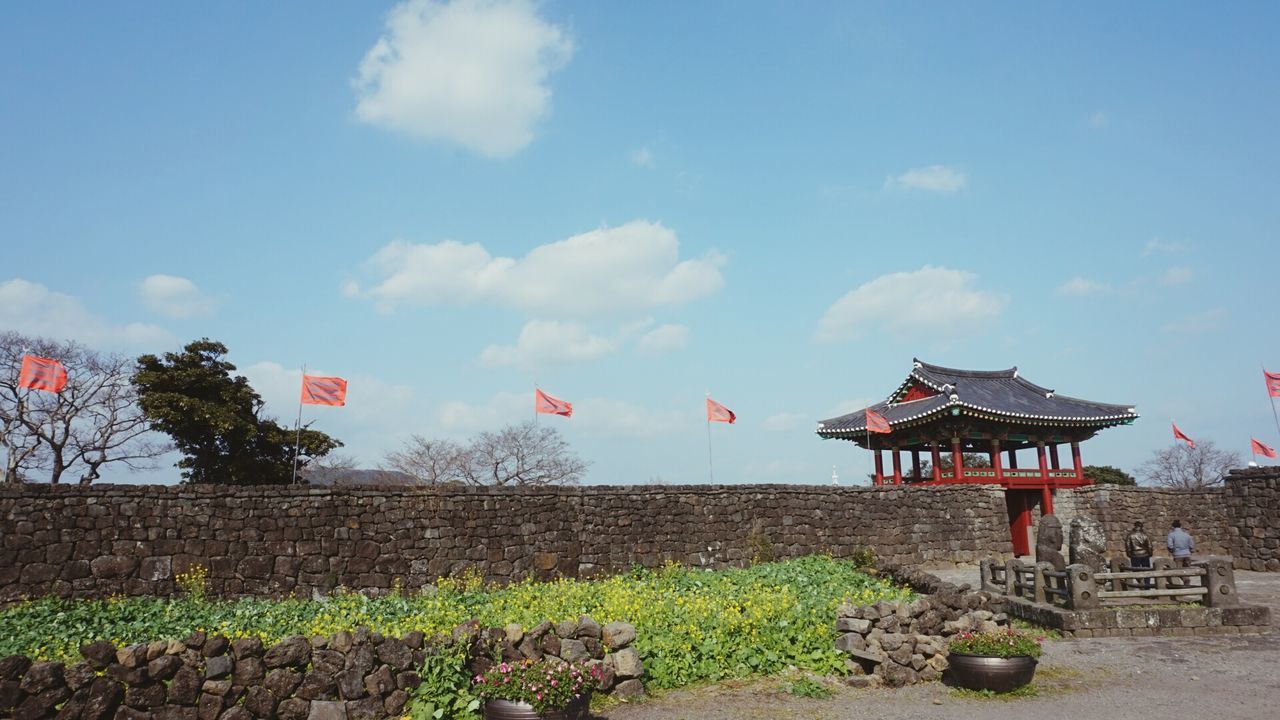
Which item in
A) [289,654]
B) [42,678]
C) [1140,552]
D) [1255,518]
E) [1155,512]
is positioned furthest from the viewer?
[1155,512]

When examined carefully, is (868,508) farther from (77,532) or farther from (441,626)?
(77,532)

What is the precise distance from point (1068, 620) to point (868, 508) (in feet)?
36.1

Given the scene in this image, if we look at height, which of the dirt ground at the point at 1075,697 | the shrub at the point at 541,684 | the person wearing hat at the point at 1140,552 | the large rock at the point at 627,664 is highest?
the person wearing hat at the point at 1140,552

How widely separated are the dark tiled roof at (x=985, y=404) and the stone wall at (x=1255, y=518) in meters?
6.51

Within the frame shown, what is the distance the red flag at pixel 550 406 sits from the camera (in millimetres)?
25531

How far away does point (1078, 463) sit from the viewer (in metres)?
33.2

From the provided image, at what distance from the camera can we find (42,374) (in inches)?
809

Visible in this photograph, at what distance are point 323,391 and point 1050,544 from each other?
19929 mm

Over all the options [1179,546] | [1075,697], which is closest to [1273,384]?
[1179,546]

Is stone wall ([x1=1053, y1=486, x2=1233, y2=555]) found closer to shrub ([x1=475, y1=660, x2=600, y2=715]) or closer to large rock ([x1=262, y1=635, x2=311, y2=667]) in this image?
shrub ([x1=475, y1=660, x2=600, y2=715])

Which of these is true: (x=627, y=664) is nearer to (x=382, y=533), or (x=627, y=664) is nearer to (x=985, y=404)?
(x=382, y=533)

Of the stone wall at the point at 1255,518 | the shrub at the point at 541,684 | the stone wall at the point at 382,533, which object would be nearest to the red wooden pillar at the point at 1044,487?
the stone wall at the point at 1255,518

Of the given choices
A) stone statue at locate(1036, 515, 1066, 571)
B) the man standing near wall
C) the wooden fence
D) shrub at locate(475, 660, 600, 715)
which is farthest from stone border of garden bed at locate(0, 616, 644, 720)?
the man standing near wall

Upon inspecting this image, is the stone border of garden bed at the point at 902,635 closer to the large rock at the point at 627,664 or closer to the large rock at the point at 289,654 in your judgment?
the large rock at the point at 627,664
